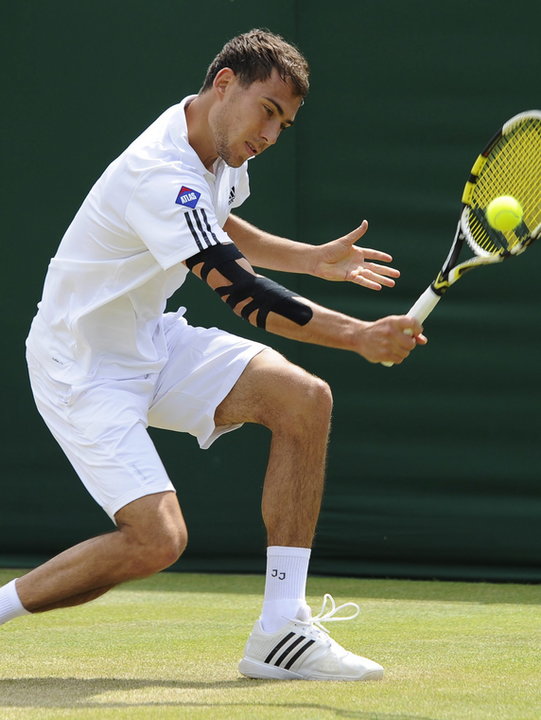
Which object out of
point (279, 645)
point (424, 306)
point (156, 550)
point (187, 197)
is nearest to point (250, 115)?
point (187, 197)

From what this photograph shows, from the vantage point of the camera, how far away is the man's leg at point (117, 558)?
10.0ft

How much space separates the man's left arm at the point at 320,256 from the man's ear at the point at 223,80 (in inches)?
20.2

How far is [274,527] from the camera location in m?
3.20

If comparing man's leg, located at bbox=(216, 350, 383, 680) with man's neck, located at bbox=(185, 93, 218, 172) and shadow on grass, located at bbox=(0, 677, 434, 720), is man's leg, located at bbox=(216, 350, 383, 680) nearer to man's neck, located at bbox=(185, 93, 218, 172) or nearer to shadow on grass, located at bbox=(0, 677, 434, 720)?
shadow on grass, located at bbox=(0, 677, 434, 720)

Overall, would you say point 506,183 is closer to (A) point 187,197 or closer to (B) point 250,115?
(B) point 250,115

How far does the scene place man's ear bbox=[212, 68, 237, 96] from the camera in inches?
128

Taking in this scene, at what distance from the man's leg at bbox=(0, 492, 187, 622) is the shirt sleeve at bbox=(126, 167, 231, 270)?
0.59 meters

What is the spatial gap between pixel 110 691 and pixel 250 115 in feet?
4.63

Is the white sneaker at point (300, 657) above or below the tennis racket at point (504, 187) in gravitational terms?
below

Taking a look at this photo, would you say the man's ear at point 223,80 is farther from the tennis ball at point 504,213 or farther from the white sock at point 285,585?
the white sock at point 285,585

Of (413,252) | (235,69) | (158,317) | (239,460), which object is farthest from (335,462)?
(235,69)

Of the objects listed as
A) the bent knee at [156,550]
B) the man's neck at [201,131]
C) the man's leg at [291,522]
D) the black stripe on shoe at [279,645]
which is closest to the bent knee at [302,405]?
the man's leg at [291,522]

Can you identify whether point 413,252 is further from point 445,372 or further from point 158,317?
point 158,317

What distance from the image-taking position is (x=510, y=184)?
3451 mm
